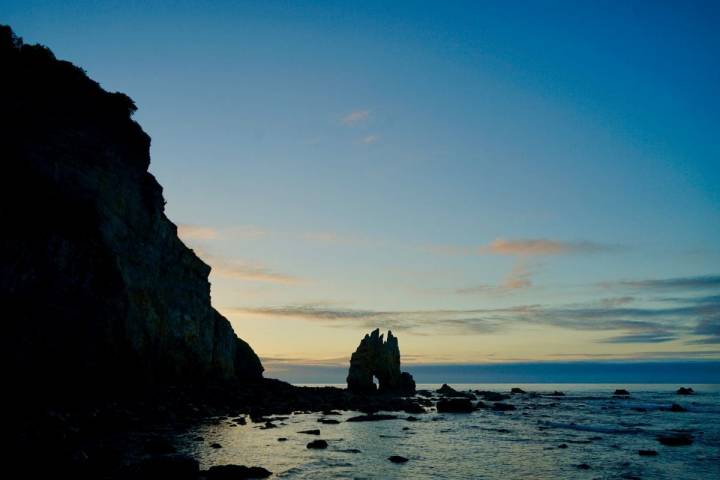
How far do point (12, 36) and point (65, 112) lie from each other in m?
11.9

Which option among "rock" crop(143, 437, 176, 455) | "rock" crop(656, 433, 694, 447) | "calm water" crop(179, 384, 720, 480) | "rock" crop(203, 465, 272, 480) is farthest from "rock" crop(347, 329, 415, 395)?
"rock" crop(203, 465, 272, 480)

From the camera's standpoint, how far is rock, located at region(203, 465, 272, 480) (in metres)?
19.1

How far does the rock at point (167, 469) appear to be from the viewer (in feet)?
58.3

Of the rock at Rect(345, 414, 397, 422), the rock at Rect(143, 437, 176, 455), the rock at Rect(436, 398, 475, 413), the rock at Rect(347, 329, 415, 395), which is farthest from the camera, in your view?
the rock at Rect(347, 329, 415, 395)

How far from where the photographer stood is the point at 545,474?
22953 millimetres

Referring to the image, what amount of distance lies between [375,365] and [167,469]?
8980 cm

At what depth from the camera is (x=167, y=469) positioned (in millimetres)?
18328

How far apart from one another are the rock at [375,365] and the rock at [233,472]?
266ft

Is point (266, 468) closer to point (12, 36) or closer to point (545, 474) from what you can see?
point (545, 474)

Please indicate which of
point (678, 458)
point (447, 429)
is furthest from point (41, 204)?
point (678, 458)

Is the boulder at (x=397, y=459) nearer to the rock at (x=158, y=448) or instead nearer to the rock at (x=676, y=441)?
the rock at (x=158, y=448)

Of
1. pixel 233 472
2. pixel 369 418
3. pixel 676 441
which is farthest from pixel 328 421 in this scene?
pixel 676 441

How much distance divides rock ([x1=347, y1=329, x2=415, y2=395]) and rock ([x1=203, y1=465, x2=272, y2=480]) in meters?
81.2

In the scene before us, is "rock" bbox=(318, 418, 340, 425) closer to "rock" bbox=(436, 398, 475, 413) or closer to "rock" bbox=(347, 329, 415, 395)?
"rock" bbox=(436, 398, 475, 413)
